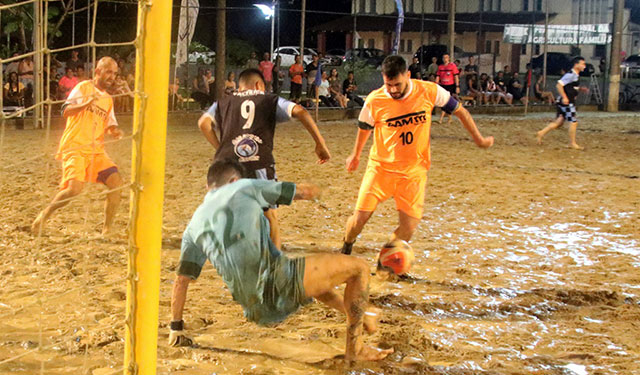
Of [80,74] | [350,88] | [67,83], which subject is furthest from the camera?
[350,88]

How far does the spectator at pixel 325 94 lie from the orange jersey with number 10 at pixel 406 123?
15.4 metres

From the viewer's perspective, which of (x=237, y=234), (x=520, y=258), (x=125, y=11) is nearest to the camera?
(x=237, y=234)

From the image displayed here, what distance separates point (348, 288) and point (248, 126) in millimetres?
1989

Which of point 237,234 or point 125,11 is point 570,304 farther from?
point 125,11

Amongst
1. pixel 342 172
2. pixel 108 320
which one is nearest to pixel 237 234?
pixel 108 320

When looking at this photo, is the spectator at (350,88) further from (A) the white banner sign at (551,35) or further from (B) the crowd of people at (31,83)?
(A) the white banner sign at (551,35)

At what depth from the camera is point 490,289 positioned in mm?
6418

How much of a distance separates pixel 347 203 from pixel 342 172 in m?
2.42

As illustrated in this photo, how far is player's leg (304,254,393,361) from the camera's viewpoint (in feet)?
14.1

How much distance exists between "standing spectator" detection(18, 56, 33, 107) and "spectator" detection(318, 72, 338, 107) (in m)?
7.96

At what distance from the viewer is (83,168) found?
7.27 meters

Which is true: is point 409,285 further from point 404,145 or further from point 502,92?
point 502,92

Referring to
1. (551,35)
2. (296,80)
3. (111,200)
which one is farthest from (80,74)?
(551,35)

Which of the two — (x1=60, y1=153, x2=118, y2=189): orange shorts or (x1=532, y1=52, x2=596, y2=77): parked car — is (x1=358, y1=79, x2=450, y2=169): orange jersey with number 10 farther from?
(x1=532, y1=52, x2=596, y2=77): parked car
